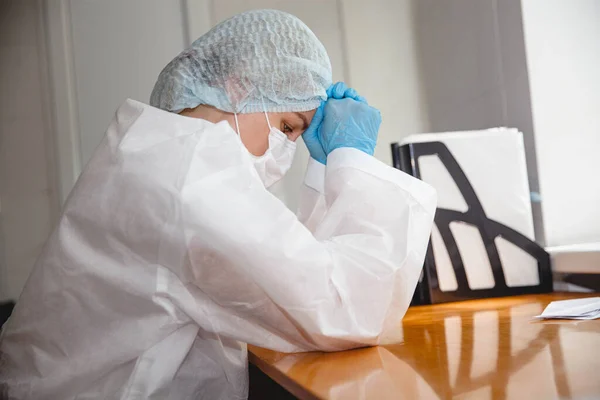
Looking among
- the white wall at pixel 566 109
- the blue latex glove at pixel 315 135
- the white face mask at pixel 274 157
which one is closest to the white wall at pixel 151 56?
the white wall at pixel 566 109

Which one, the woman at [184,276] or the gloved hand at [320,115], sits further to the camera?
the gloved hand at [320,115]

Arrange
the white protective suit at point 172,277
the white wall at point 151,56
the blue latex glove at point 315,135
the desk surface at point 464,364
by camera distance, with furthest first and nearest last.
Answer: the white wall at point 151,56
the blue latex glove at point 315,135
the white protective suit at point 172,277
the desk surface at point 464,364

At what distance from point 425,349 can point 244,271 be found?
26 centimetres

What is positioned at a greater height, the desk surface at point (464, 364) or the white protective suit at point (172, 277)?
the white protective suit at point (172, 277)

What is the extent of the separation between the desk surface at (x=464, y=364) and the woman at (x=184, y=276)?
0.16 ft

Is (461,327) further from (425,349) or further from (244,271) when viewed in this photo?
(244,271)

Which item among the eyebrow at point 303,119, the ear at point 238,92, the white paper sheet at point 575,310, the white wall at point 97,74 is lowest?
the white paper sheet at point 575,310

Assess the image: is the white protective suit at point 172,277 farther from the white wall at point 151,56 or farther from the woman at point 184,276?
the white wall at point 151,56

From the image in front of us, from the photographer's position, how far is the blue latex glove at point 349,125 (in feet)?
3.65

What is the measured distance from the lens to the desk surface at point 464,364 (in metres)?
0.58

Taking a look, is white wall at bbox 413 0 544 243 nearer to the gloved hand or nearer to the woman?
the gloved hand

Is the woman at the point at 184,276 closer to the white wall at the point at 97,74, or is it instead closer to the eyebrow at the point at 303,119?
the eyebrow at the point at 303,119

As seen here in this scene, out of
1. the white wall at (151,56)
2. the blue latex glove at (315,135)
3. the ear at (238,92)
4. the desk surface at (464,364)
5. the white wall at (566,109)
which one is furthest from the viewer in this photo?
the white wall at (151,56)

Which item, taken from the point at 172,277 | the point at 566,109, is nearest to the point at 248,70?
the point at 172,277
